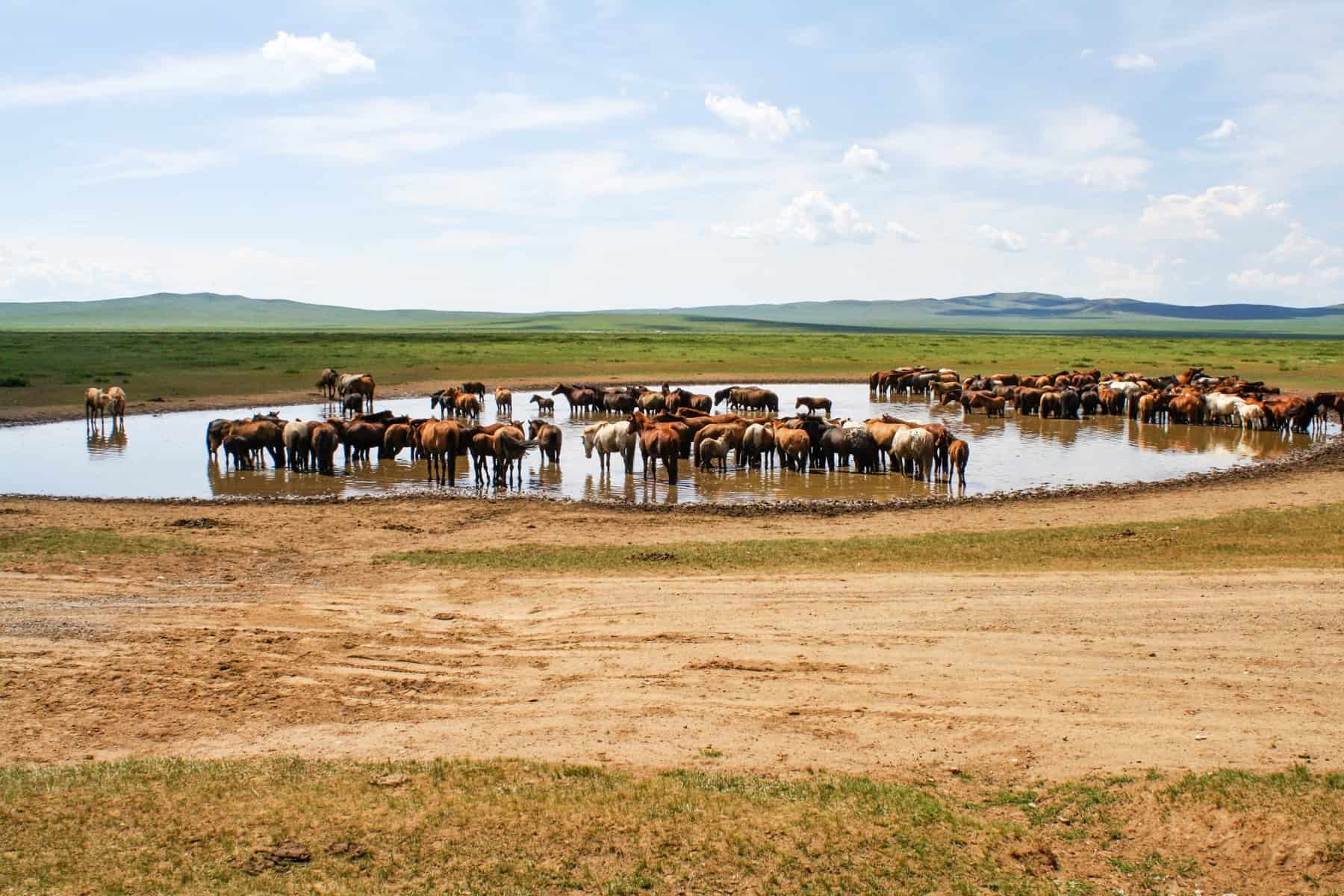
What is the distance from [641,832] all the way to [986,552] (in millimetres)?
9450

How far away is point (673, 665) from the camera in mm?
10297

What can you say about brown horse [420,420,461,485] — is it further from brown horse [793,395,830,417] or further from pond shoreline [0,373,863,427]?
pond shoreline [0,373,863,427]

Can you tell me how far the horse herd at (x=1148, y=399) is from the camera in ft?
108

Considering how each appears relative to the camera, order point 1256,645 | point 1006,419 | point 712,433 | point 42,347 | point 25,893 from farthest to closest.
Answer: point 42,347 < point 1006,419 < point 712,433 < point 1256,645 < point 25,893

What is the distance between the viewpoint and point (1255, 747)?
26.0ft

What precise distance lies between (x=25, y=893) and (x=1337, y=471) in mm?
25320

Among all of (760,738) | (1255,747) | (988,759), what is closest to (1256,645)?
(1255,747)

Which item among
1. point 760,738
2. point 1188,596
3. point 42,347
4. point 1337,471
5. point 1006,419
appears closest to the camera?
point 760,738

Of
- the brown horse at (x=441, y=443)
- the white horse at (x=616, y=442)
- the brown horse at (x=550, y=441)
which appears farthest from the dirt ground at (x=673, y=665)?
the brown horse at (x=550, y=441)

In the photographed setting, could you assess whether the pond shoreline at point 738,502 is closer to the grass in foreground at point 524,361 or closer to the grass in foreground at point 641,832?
the grass in foreground at point 641,832

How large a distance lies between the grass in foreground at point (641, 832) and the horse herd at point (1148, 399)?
29.2 m

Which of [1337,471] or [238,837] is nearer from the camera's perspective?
[238,837]

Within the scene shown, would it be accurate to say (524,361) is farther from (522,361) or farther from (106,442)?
(106,442)

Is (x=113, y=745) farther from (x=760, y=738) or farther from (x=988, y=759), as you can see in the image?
(x=988, y=759)
